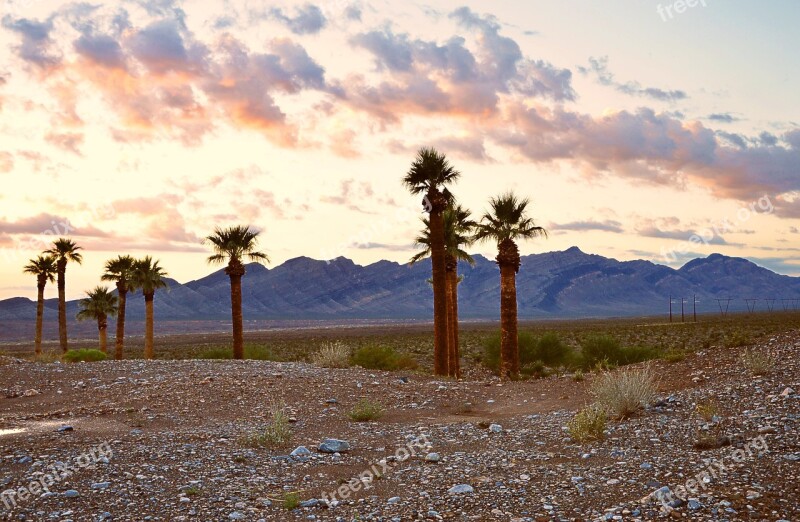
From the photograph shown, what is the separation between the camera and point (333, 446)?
1323 centimetres

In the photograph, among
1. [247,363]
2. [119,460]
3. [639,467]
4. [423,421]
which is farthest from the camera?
[247,363]

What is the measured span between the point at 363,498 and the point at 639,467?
4.38 m

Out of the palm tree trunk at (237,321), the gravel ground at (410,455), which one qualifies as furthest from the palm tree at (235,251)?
the gravel ground at (410,455)

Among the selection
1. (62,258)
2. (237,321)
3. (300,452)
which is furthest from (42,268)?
(300,452)

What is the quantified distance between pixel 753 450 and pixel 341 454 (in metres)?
7.11

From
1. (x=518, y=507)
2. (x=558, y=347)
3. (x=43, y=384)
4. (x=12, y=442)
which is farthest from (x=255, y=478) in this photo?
(x=558, y=347)

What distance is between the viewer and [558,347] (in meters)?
41.3

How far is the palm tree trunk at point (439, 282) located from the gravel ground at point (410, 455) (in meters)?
8.20

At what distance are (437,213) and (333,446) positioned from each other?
17.0 meters

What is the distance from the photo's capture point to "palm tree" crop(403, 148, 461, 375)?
28.6 m

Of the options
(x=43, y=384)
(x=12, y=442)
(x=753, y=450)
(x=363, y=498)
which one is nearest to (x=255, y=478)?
(x=363, y=498)

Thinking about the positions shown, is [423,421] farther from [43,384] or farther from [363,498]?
[43,384]

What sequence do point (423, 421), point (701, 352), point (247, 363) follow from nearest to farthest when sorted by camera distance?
point (423, 421)
point (701, 352)
point (247, 363)

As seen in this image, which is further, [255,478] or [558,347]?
[558,347]
